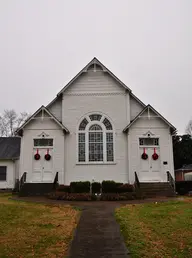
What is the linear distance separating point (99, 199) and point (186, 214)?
24.3 feet

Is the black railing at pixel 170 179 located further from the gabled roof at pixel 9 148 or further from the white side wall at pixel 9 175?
the white side wall at pixel 9 175

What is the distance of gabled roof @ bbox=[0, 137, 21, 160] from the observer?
2717cm

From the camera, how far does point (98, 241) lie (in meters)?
6.70

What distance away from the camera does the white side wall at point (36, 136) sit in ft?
70.4

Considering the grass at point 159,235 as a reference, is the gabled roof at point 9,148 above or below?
above

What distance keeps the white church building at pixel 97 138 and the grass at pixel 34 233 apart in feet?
32.4

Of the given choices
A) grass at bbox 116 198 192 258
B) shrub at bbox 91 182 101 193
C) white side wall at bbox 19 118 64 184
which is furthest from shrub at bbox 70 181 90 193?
grass at bbox 116 198 192 258

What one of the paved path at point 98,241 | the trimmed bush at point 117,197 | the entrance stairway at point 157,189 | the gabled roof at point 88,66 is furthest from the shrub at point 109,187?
the paved path at point 98,241

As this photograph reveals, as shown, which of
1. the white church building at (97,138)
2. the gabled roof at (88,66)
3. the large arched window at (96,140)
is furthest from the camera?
the gabled roof at (88,66)

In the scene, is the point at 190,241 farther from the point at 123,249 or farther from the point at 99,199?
the point at 99,199

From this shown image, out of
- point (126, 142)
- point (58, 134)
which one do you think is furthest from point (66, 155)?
point (126, 142)

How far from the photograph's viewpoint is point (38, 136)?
2194 cm

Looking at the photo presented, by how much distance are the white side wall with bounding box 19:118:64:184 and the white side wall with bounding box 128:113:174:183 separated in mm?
5417

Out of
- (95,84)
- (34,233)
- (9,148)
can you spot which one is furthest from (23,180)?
(34,233)
